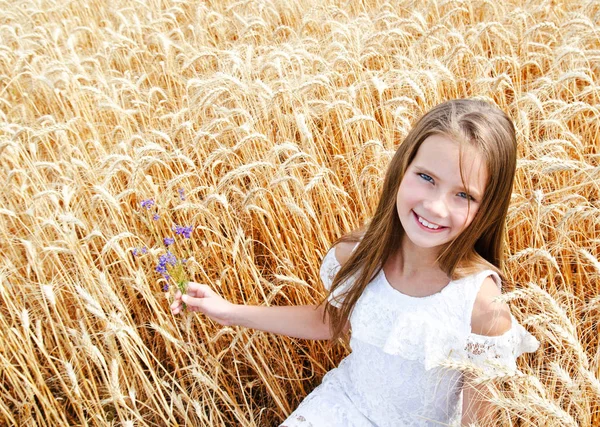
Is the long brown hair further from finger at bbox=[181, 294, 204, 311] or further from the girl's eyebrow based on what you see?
finger at bbox=[181, 294, 204, 311]

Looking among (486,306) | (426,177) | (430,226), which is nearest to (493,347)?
(486,306)

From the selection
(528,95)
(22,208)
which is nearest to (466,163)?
(528,95)

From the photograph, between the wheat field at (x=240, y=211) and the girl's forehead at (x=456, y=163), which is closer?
the girl's forehead at (x=456, y=163)

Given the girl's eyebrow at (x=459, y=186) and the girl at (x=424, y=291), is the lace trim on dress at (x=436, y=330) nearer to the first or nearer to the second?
the girl at (x=424, y=291)

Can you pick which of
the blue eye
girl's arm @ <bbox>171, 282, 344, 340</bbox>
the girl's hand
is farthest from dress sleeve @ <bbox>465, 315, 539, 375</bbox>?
the girl's hand

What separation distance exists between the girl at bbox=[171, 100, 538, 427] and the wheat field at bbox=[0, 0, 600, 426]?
0.36 feet

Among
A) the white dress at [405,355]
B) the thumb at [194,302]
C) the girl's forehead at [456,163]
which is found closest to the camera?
the girl's forehead at [456,163]

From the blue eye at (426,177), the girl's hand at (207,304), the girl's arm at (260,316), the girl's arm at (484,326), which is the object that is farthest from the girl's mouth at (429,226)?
the girl's hand at (207,304)

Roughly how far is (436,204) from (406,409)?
0.63m

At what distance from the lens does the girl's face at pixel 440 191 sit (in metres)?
1.36

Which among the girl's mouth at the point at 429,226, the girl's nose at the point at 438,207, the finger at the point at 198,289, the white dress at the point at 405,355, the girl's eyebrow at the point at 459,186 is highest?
the girl's eyebrow at the point at 459,186

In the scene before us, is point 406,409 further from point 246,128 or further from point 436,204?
point 246,128

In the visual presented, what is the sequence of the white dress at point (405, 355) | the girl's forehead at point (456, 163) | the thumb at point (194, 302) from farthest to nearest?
1. the thumb at point (194, 302)
2. the white dress at point (405, 355)
3. the girl's forehead at point (456, 163)

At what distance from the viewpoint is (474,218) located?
4.69 ft
